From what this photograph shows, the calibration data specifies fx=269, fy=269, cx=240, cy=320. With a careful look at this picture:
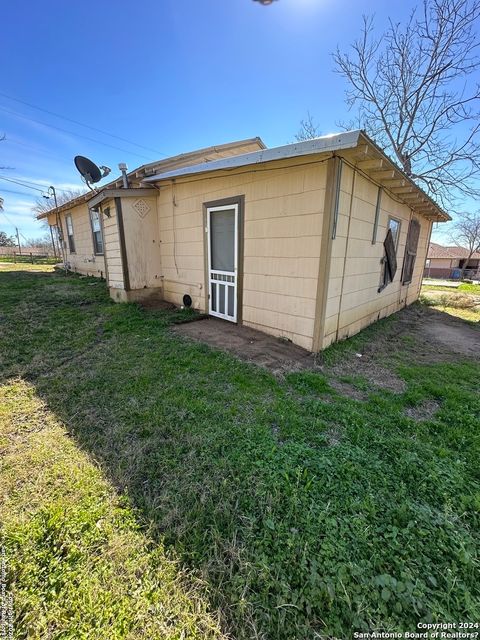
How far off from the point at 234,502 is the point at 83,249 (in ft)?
38.9

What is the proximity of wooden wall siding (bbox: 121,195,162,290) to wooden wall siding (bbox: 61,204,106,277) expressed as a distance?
13.4ft

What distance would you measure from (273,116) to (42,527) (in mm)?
10496

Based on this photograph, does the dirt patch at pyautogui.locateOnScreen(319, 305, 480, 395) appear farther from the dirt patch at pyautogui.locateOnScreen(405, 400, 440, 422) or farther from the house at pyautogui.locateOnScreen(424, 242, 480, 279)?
the house at pyautogui.locateOnScreen(424, 242, 480, 279)

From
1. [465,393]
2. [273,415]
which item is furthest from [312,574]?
[465,393]

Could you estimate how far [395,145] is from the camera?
39.9 feet

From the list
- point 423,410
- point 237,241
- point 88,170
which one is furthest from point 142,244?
point 423,410

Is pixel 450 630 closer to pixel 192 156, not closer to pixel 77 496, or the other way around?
pixel 77 496

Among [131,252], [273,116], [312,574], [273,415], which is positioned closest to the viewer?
[312,574]

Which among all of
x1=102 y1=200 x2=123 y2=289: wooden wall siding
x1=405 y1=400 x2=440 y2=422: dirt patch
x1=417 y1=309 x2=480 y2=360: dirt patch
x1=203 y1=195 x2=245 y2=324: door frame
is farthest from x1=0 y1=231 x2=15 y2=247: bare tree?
x1=405 y1=400 x2=440 y2=422: dirt patch

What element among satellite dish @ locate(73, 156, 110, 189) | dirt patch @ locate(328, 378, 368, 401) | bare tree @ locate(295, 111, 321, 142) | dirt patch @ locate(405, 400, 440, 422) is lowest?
dirt patch @ locate(405, 400, 440, 422)

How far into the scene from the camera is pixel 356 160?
3.60m

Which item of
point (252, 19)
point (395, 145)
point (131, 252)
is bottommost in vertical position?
point (131, 252)

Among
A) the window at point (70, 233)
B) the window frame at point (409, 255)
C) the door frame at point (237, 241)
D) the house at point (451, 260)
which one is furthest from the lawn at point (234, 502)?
the house at point (451, 260)

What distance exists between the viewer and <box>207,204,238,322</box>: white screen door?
15.5 feet
